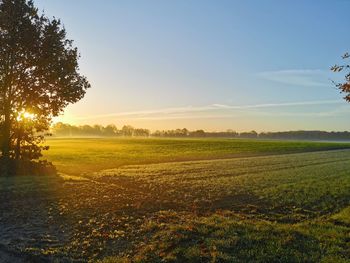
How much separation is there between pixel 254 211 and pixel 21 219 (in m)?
12.3

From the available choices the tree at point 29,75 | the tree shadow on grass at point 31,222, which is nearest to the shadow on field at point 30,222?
the tree shadow on grass at point 31,222

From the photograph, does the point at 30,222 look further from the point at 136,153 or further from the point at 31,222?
the point at 136,153

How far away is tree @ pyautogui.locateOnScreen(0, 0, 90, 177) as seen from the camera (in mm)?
34188

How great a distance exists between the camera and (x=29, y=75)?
118 feet

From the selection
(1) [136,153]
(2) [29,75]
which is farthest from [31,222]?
(1) [136,153]

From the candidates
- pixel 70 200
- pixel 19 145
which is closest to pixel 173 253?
pixel 70 200

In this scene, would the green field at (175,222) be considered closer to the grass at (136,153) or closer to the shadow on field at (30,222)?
the shadow on field at (30,222)

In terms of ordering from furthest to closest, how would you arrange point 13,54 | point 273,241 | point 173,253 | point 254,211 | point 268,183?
1. point 13,54
2. point 268,183
3. point 254,211
4. point 273,241
5. point 173,253

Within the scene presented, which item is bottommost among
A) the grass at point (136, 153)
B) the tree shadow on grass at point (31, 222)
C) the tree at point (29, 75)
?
the tree shadow on grass at point (31, 222)

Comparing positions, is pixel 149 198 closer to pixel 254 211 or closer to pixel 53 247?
pixel 254 211

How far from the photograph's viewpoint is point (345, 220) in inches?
643

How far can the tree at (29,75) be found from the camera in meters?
34.2

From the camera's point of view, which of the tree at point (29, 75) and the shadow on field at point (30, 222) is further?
the tree at point (29, 75)

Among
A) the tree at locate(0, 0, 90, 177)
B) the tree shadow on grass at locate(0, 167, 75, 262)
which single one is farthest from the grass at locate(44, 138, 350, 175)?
the tree shadow on grass at locate(0, 167, 75, 262)
